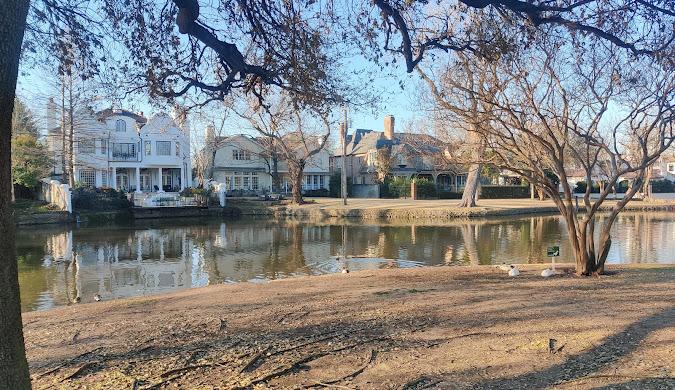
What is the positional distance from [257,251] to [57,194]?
22.2m

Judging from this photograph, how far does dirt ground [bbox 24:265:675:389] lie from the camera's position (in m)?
4.34

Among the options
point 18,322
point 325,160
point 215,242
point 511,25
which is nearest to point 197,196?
point 215,242

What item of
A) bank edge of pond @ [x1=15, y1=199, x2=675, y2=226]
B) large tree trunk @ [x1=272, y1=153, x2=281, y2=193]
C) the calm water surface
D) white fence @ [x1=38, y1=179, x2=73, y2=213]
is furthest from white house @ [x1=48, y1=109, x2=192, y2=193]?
the calm water surface

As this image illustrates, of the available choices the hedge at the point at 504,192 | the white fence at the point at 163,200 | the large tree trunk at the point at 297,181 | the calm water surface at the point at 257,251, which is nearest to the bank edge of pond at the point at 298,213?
the white fence at the point at 163,200

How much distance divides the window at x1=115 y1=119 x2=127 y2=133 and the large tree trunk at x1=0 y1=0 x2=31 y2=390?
48967mm

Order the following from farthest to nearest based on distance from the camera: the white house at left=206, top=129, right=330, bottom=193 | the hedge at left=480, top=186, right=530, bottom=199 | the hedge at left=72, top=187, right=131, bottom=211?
the white house at left=206, top=129, right=330, bottom=193 → the hedge at left=480, top=186, right=530, bottom=199 → the hedge at left=72, top=187, right=131, bottom=211

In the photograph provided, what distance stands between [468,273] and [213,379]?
7.44m

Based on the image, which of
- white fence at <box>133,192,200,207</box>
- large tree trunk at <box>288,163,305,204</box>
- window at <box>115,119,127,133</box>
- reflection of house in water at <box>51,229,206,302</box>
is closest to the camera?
reflection of house in water at <box>51,229,206,302</box>

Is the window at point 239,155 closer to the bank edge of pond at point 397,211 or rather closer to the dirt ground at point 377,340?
the bank edge of pond at point 397,211

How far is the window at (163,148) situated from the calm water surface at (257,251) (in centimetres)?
2052

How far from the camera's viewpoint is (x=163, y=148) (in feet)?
163

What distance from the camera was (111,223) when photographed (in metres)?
33.9

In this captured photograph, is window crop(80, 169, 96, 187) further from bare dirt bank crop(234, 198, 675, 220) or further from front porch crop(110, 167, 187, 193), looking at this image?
bare dirt bank crop(234, 198, 675, 220)

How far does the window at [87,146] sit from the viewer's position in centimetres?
3892
